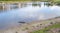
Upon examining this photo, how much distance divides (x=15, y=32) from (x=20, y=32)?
537 mm

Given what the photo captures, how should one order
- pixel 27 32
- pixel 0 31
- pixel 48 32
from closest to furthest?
pixel 48 32
pixel 27 32
pixel 0 31

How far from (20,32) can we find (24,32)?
1.41 feet

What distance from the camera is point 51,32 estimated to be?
14133 mm

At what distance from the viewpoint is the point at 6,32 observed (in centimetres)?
1556

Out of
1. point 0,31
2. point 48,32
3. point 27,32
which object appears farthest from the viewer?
point 0,31

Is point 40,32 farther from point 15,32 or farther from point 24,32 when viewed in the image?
point 15,32

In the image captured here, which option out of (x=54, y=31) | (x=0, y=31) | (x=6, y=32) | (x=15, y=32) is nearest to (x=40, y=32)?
(x=54, y=31)

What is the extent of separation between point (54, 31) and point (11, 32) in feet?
14.7

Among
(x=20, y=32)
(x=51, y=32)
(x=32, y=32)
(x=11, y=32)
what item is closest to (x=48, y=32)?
(x=51, y=32)

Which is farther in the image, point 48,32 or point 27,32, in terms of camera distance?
point 27,32

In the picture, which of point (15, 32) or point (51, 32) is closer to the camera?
point (51, 32)

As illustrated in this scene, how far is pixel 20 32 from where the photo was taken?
1518 centimetres

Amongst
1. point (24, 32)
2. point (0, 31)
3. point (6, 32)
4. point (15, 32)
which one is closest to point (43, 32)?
point (24, 32)

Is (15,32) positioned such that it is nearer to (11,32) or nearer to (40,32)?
(11,32)
